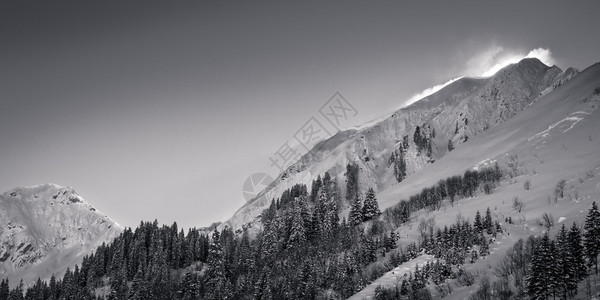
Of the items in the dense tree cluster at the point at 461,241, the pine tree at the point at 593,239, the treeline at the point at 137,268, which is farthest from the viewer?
the treeline at the point at 137,268

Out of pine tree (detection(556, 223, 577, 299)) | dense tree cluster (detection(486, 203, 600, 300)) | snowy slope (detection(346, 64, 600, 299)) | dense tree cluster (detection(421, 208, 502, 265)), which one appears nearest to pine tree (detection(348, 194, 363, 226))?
snowy slope (detection(346, 64, 600, 299))

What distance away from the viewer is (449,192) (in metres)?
162

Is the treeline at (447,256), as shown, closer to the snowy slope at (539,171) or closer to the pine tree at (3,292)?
the snowy slope at (539,171)

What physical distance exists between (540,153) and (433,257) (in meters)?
79.3

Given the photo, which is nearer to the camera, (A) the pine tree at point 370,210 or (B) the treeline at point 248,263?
(B) the treeline at point 248,263

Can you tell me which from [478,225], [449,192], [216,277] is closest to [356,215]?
[449,192]

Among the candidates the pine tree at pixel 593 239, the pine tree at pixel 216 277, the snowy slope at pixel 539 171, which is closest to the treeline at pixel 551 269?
the pine tree at pixel 593 239

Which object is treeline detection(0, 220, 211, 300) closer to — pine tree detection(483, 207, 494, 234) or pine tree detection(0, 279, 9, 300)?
pine tree detection(0, 279, 9, 300)

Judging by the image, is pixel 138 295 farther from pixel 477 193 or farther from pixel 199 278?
pixel 477 193

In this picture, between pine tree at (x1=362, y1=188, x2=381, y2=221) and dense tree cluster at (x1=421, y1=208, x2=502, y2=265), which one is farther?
pine tree at (x1=362, y1=188, x2=381, y2=221)

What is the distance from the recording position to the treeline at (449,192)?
498ft

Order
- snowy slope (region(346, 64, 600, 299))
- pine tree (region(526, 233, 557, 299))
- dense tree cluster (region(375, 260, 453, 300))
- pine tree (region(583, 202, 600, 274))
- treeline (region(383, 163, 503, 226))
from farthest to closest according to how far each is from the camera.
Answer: treeline (region(383, 163, 503, 226)) → snowy slope (region(346, 64, 600, 299)) → dense tree cluster (region(375, 260, 453, 300)) → pine tree (region(583, 202, 600, 274)) → pine tree (region(526, 233, 557, 299))

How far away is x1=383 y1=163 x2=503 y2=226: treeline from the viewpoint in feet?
498

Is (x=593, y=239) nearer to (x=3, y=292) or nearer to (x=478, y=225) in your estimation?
(x=478, y=225)
